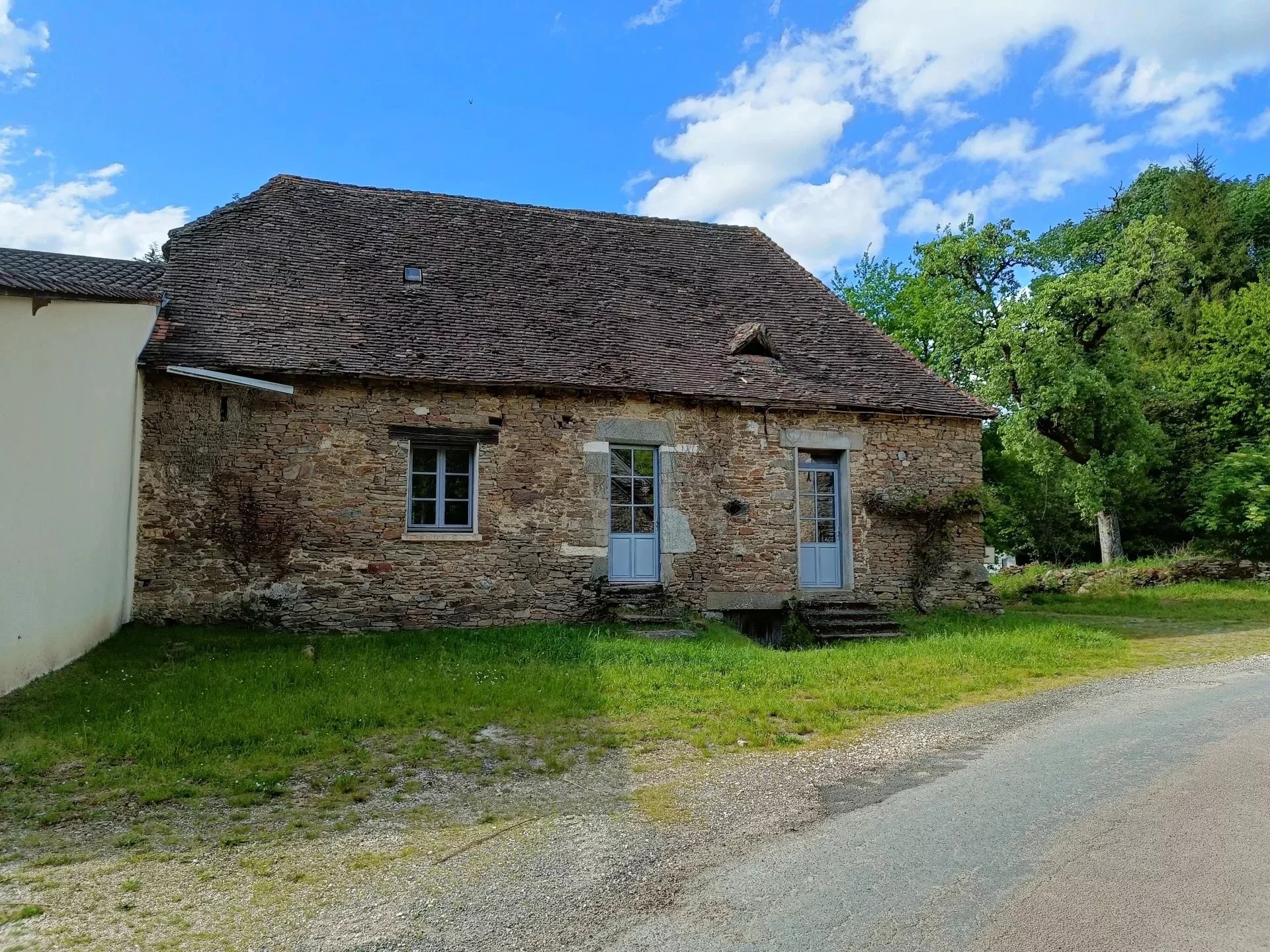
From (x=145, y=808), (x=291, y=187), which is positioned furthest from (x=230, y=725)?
(x=291, y=187)

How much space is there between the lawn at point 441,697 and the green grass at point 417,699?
23 mm

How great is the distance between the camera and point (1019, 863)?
4.12 meters

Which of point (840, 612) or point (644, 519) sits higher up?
point (644, 519)

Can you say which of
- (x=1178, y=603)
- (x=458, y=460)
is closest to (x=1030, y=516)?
(x=1178, y=603)

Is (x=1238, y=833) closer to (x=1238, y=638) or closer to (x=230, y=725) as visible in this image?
(x=230, y=725)

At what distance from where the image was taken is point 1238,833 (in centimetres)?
449

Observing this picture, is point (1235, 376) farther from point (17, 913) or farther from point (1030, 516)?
point (17, 913)

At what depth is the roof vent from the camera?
13367 millimetres

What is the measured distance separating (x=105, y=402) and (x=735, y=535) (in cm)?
801

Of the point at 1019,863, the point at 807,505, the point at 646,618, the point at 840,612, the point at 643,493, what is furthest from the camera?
the point at 807,505

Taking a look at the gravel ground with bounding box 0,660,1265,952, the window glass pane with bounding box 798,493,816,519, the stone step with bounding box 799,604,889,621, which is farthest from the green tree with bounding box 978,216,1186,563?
the gravel ground with bounding box 0,660,1265,952

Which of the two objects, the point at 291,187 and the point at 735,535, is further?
the point at 291,187

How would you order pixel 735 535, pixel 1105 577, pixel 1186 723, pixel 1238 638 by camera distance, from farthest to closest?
1. pixel 1105 577
2. pixel 735 535
3. pixel 1238 638
4. pixel 1186 723

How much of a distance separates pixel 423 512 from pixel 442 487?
1.36 ft
